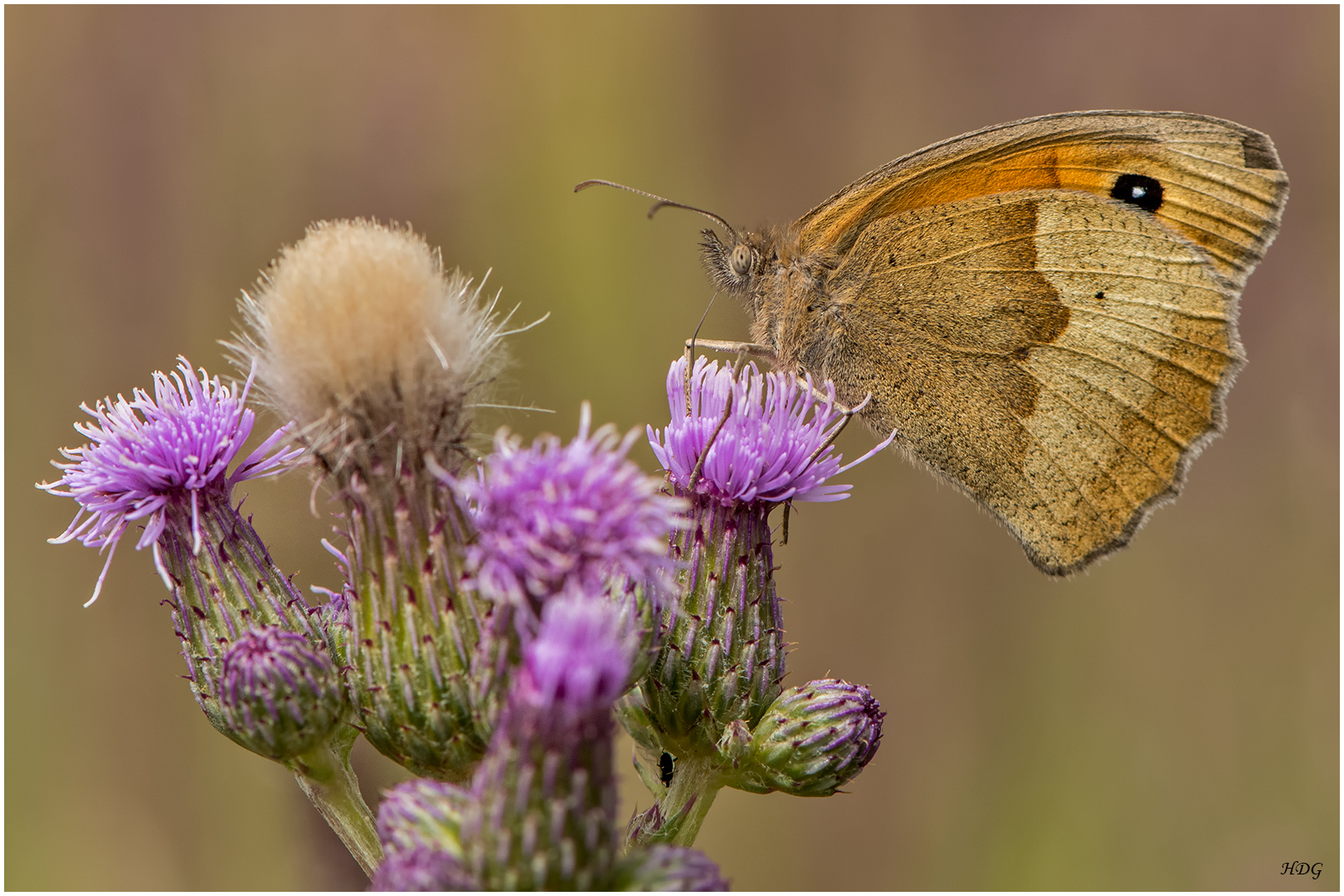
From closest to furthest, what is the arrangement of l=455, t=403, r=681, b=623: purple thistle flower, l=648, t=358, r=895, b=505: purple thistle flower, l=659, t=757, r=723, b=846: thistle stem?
l=455, t=403, r=681, b=623: purple thistle flower, l=659, t=757, r=723, b=846: thistle stem, l=648, t=358, r=895, b=505: purple thistle flower

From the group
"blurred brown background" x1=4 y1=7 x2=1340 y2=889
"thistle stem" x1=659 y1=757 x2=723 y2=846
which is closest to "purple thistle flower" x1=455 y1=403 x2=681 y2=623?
"thistle stem" x1=659 y1=757 x2=723 y2=846

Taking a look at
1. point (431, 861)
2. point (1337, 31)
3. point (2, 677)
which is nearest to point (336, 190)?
point (2, 677)

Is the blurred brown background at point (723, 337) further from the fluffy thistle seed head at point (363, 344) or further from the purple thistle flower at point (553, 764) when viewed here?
the purple thistle flower at point (553, 764)

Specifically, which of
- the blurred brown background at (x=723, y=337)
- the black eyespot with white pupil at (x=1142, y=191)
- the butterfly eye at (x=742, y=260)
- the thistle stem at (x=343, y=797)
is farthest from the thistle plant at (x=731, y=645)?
the blurred brown background at (x=723, y=337)

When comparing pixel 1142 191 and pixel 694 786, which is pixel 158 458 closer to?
pixel 694 786

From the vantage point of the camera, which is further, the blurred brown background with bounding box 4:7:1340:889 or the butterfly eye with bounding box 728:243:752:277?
the blurred brown background with bounding box 4:7:1340:889

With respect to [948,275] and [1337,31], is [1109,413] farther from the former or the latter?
[1337,31]

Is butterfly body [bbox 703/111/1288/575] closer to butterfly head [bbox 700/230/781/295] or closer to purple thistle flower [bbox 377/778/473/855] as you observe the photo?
butterfly head [bbox 700/230/781/295]
